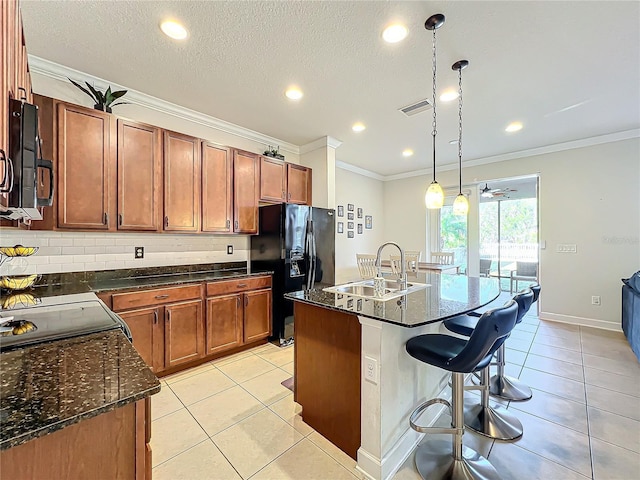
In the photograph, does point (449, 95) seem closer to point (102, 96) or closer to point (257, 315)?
point (257, 315)

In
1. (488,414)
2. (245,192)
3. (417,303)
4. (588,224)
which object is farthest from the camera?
(588,224)

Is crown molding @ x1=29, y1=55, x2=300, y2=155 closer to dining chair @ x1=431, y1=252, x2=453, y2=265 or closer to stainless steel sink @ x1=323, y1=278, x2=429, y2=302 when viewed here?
stainless steel sink @ x1=323, y1=278, x2=429, y2=302

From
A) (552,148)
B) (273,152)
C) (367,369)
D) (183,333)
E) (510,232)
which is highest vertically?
(552,148)

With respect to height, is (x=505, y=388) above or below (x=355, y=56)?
below

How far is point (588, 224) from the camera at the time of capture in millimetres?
4004

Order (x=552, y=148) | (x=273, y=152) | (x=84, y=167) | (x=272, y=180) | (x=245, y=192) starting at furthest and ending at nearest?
(x=552, y=148) < (x=273, y=152) < (x=272, y=180) < (x=245, y=192) < (x=84, y=167)

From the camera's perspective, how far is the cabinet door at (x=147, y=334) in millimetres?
2363

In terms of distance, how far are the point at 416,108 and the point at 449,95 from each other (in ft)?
1.16

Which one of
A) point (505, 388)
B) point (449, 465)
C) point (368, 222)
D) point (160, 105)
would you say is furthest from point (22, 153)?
point (368, 222)

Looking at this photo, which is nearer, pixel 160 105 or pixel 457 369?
pixel 457 369

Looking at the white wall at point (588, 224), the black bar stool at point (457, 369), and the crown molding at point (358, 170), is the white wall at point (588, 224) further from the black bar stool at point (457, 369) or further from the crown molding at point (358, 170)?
the black bar stool at point (457, 369)

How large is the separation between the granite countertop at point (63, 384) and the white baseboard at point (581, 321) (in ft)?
17.7

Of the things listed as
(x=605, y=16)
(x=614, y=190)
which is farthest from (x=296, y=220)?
(x=614, y=190)

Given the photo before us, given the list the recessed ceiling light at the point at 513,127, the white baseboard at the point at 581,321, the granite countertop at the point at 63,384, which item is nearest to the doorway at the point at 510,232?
the white baseboard at the point at 581,321
